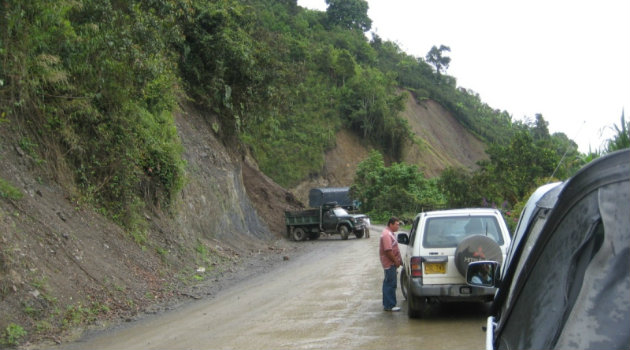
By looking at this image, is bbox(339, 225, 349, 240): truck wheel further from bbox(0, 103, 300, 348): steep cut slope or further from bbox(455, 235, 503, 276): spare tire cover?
bbox(455, 235, 503, 276): spare tire cover

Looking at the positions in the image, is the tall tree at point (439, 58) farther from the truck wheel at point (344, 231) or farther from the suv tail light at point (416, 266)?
the suv tail light at point (416, 266)

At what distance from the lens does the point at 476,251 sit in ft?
26.7

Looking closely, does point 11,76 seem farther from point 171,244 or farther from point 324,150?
point 324,150

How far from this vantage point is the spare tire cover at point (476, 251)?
7.70 m

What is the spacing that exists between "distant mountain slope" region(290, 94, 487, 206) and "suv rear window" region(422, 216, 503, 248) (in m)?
52.8

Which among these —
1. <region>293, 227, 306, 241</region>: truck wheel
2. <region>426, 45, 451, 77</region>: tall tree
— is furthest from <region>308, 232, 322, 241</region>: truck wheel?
<region>426, 45, 451, 77</region>: tall tree

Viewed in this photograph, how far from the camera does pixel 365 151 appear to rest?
246 feet

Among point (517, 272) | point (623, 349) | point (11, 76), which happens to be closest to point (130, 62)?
point (11, 76)

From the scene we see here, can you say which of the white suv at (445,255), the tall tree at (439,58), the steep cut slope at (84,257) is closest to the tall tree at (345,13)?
the tall tree at (439,58)

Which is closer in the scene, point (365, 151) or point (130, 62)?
point (130, 62)

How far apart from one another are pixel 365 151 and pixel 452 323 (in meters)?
66.0

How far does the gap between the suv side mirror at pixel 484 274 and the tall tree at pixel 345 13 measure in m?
107

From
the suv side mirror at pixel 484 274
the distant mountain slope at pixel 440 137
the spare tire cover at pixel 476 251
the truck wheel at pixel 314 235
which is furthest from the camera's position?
the distant mountain slope at pixel 440 137

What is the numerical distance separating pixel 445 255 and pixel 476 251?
4.22ft
